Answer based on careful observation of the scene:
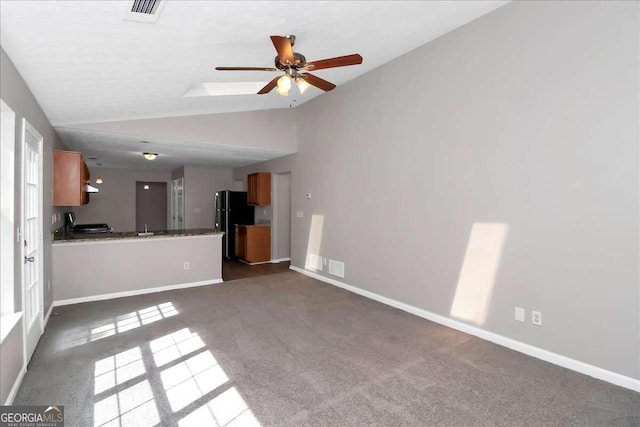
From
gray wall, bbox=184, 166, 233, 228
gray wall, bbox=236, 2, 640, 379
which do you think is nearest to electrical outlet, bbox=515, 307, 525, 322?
gray wall, bbox=236, 2, 640, 379

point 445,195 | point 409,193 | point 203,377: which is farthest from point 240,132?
point 203,377

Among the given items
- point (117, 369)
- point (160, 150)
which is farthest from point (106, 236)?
point (117, 369)

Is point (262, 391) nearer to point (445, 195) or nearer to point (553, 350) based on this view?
point (553, 350)

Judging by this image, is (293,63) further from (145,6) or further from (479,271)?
(479,271)

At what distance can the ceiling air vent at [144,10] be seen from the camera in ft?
6.22

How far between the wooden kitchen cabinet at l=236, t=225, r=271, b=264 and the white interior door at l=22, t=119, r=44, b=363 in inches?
159

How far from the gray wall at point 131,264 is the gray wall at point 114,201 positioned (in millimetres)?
5553

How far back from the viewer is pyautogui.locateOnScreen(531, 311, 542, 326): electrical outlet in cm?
294

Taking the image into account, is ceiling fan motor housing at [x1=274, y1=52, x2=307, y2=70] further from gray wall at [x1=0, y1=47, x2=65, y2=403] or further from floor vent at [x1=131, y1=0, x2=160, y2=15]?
gray wall at [x1=0, y1=47, x2=65, y2=403]

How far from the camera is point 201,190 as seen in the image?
8.73m

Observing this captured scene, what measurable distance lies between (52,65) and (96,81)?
488 mm

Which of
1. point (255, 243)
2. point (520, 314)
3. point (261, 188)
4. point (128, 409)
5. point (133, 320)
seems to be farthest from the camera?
point (255, 243)

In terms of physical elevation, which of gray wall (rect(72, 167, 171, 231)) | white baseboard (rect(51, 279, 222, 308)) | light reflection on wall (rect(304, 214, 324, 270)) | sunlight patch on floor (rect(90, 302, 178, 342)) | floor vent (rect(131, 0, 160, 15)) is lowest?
sunlight patch on floor (rect(90, 302, 178, 342))

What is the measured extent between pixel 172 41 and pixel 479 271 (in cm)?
350
